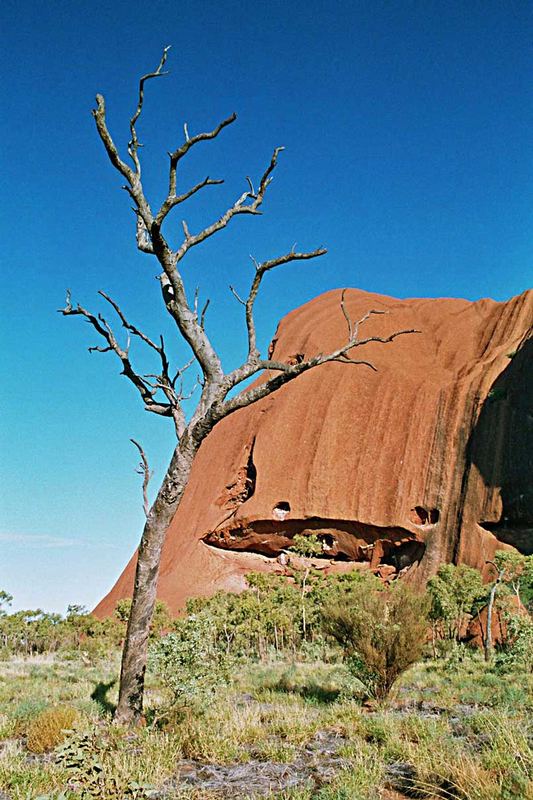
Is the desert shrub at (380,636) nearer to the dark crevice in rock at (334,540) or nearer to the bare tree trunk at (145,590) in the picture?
the bare tree trunk at (145,590)

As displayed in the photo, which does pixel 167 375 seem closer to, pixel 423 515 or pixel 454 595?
pixel 454 595

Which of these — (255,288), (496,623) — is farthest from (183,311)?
(496,623)

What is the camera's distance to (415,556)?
40.9 metres

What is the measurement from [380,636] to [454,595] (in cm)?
2319

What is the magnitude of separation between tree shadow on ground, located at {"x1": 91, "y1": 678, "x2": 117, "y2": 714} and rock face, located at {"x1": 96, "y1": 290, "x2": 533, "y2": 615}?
28747 millimetres

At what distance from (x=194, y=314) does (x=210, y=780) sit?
18.4ft

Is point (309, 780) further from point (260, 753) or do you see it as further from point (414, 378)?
point (414, 378)

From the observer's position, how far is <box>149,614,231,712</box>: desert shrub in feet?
24.3

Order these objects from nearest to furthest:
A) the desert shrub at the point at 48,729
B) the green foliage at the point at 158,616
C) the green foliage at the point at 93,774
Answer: the green foliage at the point at 93,774 < the desert shrub at the point at 48,729 < the green foliage at the point at 158,616

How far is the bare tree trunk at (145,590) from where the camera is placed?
23.9 feet

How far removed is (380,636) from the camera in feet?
34.9

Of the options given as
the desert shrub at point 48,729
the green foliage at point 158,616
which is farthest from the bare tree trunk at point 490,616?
the desert shrub at point 48,729

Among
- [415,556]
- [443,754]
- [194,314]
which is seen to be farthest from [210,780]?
[415,556]

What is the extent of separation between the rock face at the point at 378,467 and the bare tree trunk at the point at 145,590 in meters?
32.7
